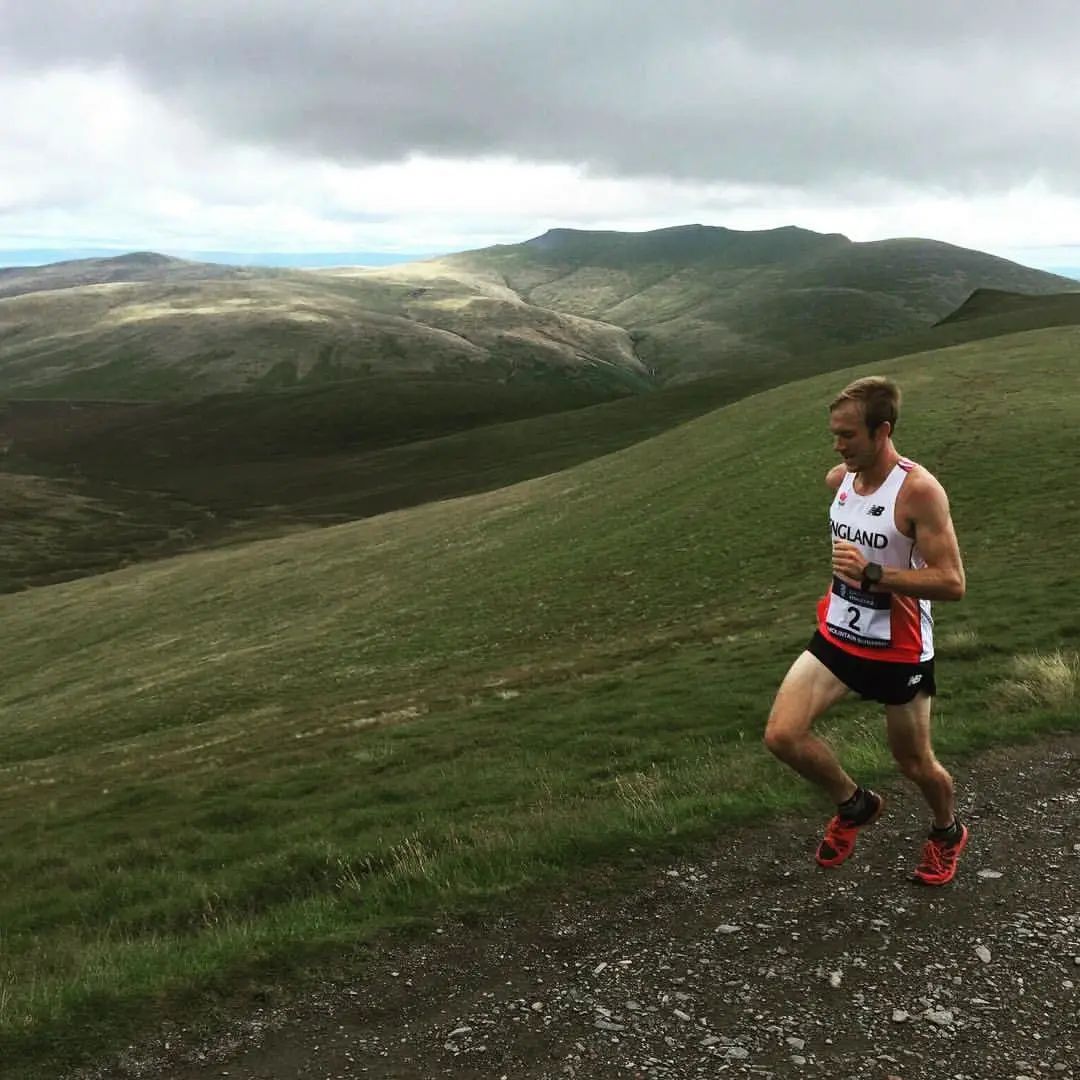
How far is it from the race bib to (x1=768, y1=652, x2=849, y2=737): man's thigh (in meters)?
0.42

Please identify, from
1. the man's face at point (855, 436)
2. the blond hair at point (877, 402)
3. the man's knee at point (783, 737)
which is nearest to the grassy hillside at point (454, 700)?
the man's knee at point (783, 737)

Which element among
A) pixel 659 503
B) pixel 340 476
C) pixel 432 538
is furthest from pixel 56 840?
pixel 340 476

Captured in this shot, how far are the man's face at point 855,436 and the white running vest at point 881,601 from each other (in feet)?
1.04

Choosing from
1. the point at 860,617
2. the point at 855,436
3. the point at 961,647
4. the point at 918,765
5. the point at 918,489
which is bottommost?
the point at 961,647

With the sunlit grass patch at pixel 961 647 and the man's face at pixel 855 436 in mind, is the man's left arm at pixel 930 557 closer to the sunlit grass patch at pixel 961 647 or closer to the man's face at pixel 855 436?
the man's face at pixel 855 436

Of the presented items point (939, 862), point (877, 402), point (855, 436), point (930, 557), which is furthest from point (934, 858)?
point (877, 402)

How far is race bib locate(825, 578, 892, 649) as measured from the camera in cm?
859

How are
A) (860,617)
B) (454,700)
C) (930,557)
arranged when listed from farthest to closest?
1. (454,700)
2. (860,617)
3. (930,557)

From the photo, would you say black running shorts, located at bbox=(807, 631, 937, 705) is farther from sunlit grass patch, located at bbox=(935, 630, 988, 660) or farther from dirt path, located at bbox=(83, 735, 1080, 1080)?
sunlit grass patch, located at bbox=(935, 630, 988, 660)

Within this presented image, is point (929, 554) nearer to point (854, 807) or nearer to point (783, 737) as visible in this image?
point (783, 737)

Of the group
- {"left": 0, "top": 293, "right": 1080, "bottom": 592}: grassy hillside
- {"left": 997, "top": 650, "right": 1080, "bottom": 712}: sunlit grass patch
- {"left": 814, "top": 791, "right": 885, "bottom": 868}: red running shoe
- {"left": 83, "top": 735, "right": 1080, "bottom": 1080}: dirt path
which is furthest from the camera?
{"left": 0, "top": 293, "right": 1080, "bottom": 592}: grassy hillside

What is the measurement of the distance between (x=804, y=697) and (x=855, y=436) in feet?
8.74

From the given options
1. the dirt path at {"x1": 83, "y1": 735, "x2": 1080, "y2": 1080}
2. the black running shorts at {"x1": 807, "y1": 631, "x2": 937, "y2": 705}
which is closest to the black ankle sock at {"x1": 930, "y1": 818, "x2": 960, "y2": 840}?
the dirt path at {"x1": 83, "y1": 735, "x2": 1080, "y2": 1080}

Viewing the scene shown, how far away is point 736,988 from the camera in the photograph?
7.54 metres
